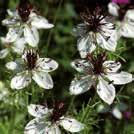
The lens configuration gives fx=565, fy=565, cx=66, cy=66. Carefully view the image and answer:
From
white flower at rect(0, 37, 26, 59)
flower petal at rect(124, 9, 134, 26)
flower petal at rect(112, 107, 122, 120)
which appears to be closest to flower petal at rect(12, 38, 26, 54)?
white flower at rect(0, 37, 26, 59)

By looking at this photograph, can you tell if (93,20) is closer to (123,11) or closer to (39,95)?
(39,95)

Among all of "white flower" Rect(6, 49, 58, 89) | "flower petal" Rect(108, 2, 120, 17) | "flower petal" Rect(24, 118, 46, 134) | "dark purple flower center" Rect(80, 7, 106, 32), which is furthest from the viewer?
"flower petal" Rect(108, 2, 120, 17)

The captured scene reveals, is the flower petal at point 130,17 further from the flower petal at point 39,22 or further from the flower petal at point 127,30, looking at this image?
the flower petal at point 39,22

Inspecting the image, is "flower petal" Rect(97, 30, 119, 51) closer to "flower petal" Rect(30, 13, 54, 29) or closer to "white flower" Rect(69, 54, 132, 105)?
"white flower" Rect(69, 54, 132, 105)

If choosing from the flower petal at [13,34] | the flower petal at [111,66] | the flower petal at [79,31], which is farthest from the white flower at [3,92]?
the flower petal at [111,66]

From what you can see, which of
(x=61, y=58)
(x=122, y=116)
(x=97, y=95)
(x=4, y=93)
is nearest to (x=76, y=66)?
(x=97, y=95)

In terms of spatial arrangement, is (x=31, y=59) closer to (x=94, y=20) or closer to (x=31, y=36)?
(x=31, y=36)

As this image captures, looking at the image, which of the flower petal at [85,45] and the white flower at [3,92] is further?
the white flower at [3,92]
